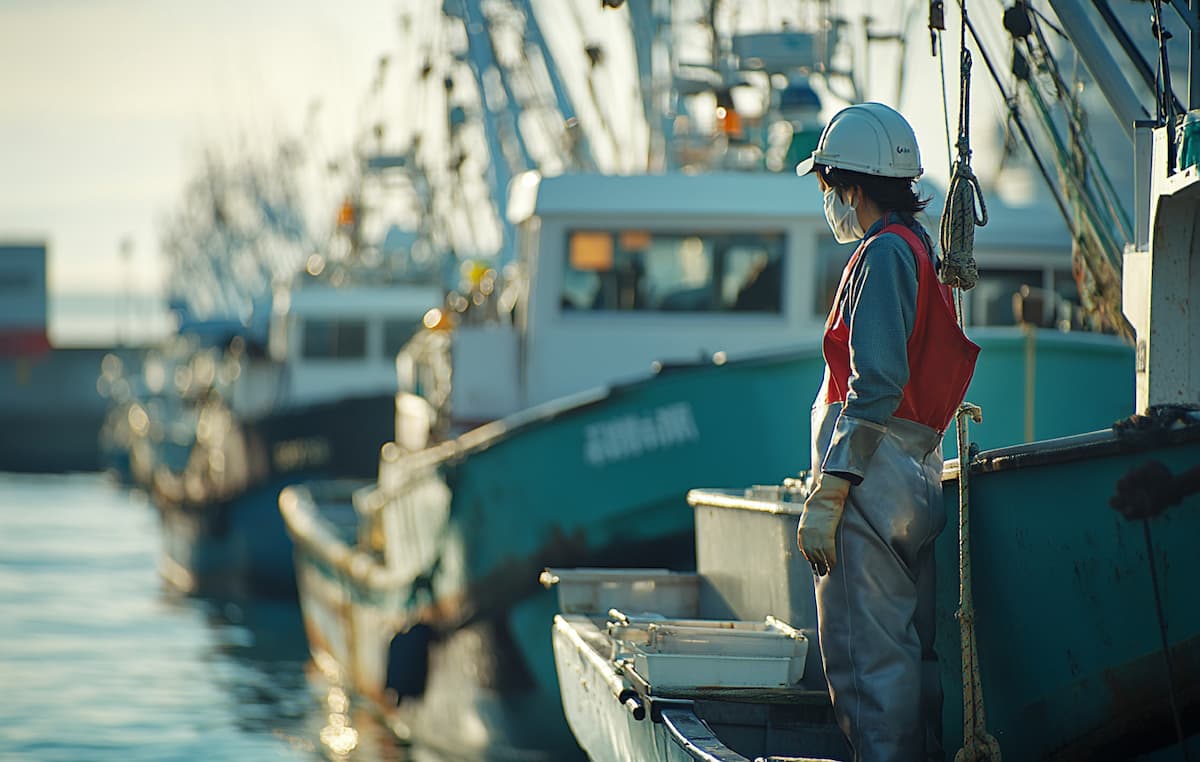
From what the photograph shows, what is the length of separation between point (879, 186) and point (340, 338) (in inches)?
634

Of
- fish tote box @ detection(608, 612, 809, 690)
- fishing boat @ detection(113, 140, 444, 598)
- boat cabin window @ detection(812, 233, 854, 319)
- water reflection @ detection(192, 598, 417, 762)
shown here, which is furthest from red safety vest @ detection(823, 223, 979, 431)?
fishing boat @ detection(113, 140, 444, 598)

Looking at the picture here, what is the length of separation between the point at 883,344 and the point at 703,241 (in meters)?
5.52

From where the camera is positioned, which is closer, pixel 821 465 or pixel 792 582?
pixel 821 465

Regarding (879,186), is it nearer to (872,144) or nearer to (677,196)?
(872,144)

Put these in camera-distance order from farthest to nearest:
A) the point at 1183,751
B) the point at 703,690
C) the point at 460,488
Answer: the point at 460,488 < the point at 703,690 < the point at 1183,751

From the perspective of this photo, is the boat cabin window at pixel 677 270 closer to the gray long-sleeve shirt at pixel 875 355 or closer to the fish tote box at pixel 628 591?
the fish tote box at pixel 628 591

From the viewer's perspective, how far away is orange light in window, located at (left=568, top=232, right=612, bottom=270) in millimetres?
9406

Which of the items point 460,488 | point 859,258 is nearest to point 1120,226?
point 859,258

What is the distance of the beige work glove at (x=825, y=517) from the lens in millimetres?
3936

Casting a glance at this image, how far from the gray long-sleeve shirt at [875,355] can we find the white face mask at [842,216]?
25 cm

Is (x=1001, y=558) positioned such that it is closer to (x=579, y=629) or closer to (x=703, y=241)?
(x=579, y=629)

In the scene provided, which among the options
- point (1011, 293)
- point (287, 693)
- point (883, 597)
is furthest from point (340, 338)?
point (883, 597)

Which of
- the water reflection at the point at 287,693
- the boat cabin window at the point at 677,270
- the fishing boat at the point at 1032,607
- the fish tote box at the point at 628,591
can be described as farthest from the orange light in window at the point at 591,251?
the fishing boat at the point at 1032,607

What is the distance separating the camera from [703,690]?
4762 mm
